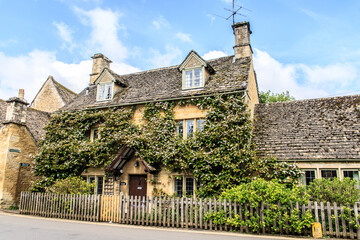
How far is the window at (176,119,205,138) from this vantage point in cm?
1609

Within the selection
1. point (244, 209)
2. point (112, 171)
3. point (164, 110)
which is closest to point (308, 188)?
point (244, 209)

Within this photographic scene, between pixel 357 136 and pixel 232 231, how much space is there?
844 cm

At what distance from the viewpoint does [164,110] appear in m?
17.0

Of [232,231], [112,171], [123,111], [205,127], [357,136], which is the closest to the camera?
[232,231]

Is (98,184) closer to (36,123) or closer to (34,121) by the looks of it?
(36,123)

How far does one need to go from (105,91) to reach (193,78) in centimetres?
706

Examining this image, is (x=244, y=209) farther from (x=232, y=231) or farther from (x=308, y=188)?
(x=308, y=188)

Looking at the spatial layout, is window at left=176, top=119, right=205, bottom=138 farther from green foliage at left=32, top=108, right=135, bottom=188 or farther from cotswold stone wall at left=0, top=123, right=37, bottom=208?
cotswold stone wall at left=0, top=123, right=37, bottom=208

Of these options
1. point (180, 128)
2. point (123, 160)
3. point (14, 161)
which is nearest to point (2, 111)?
point (14, 161)

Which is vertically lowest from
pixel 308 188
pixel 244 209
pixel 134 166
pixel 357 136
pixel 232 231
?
pixel 232 231

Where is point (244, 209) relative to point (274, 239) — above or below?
above

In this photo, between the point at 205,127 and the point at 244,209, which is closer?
the point at 244,209

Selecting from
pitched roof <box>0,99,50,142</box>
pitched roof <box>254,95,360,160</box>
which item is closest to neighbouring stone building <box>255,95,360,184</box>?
pitched roof <box>254,95,360,160</box>

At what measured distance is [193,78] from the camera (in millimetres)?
17516
